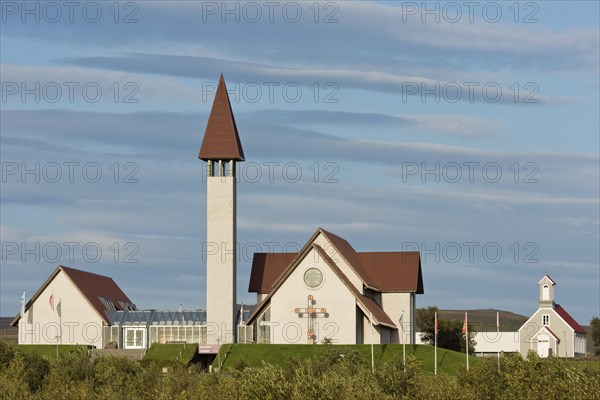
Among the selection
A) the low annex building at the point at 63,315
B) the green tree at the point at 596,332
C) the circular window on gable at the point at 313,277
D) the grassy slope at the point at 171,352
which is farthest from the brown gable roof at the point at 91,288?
the green tree at the point at 596,332

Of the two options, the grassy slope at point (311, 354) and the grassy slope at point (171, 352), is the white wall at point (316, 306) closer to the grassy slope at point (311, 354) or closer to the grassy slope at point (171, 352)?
the grassy slope at point (311, 354)

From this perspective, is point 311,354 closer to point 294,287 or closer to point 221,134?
point 294,287

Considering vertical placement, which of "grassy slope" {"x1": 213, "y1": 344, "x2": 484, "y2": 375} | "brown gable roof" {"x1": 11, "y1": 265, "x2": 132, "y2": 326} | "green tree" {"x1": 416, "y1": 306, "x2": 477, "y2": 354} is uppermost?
"brown gable roof" {"x1": 11, "y1": 265, "x2": 132, "y2": 326}

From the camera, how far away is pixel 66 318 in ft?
366

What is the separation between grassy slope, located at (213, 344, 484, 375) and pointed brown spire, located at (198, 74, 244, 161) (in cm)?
1747

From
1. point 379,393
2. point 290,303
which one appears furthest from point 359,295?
point 379,393

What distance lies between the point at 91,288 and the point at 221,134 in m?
18.9

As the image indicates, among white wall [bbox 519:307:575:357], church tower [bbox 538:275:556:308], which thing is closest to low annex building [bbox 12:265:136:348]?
white wall [bbox 519:307:575:357]

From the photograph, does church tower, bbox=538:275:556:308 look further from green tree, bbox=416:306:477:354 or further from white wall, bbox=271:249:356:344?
white wall, bbox=271:249:356:344

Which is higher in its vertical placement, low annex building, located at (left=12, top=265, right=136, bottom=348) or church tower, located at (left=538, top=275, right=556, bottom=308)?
church tower, located at (left=538, top=275, right=556, bottom=308)

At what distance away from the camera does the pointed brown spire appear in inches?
4336

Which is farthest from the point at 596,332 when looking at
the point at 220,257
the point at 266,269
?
the point at 220,257

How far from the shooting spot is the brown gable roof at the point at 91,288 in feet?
366

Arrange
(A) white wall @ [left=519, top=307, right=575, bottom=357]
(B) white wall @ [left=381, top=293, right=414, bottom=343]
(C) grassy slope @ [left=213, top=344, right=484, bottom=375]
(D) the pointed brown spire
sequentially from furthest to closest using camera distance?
(A) white wall @ [left=519, top=307, right=575, bottom=357]
(B) white wall @ [left=381, top=293, right=414, bottom=343]
(D) the pointed brown spire
(C) grassy slope @ [left=213, top=344, right=484, bottom=375]
